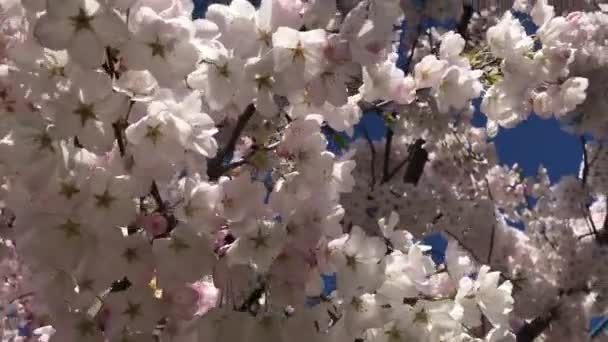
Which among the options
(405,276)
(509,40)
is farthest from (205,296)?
(509,40)

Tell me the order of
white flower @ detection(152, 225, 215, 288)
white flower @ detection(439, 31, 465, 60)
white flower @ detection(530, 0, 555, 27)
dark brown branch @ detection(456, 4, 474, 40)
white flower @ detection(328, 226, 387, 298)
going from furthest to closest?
dark brown branch @ detection(456, 4, 474, 40) < white flower @ detection(530, 0, 555, 27) < white flower @ detection(439, 31, 465, 60) < white flower @ detection(328, 226, 387, 298) < white flower @ detection(152, 225, 215, 288)

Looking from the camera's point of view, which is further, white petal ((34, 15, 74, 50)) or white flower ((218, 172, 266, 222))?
white flower ((218, 172, 266, 222))

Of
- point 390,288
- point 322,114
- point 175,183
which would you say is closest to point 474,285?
point 390,288

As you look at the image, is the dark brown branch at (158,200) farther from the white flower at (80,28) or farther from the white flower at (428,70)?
the white flower at (428,70)

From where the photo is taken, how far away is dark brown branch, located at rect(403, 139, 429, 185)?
3.86m

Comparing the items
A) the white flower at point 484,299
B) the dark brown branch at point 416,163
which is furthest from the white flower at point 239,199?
the dark brown branch at point 416,163

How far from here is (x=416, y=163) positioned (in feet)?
13.0

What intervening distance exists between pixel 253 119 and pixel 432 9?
2.33 metres

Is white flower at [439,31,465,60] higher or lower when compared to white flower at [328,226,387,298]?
higher

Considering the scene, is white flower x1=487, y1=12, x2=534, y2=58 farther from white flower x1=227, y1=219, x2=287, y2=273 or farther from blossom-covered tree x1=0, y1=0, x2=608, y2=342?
white flower x1=227, y1=219, x2=287, y2=273

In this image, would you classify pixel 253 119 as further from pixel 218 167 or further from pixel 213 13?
pixel 213 13

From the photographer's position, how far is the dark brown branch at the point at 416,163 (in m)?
3.86

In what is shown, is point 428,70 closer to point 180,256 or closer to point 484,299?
point 484,299

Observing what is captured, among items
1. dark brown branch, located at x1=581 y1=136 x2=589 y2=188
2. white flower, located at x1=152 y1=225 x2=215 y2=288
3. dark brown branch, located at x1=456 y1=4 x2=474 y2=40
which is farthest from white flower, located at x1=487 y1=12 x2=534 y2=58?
dark brown branch, located at x1=581 y1=136 x2=589 y2=188
